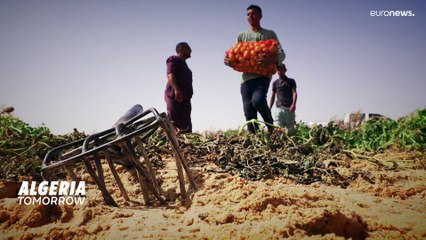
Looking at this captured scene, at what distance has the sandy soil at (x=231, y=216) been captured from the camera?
5.49ft

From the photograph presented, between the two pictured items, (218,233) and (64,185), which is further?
Answer: (64,185)

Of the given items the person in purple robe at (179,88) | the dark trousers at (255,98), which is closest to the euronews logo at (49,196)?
the dark trousers at (255,98)

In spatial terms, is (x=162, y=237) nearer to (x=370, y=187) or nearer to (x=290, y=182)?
(x=290, y=182)

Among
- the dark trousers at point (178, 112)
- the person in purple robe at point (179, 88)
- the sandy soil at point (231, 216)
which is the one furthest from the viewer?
the dark trousers at point (178, 112)

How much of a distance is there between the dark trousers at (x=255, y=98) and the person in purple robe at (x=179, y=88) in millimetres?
1175

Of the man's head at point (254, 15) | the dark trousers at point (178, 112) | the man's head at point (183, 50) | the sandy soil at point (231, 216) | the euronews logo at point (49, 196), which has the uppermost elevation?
the man's head at point (254, 15)

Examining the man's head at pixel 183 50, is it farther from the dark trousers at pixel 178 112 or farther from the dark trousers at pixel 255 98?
the dark trousers at pixel 255 98

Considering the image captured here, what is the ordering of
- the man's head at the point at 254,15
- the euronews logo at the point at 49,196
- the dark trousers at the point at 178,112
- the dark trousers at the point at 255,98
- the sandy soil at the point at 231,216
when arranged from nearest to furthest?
the sandy soil at the point at 231,216 < the euronews logo at the point at 49,196 < the dark trousers at the point at 255,98 < the man's head at the point at 254,15 < the dark trousers at the point at 178,112

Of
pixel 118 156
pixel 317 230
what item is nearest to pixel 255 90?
pixel 118 156

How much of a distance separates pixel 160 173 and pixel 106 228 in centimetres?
119

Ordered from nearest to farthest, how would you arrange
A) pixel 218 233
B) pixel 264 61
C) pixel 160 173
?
1. pixel 218 233
2. pixel 160 173
3. pixel 264 61

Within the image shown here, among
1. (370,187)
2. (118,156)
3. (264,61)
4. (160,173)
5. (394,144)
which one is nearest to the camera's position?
(118,156)

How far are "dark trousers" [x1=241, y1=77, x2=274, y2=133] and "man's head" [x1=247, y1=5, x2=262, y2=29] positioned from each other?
0.96 meters

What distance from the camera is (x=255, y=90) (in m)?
5.41
